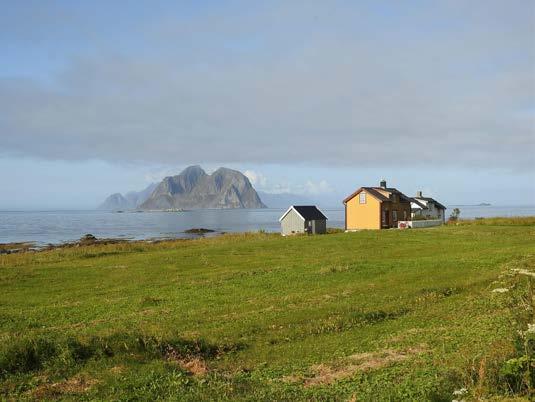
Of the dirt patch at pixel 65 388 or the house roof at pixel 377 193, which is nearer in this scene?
the dirt patch at pixel 65 388

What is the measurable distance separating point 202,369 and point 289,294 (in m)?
10.9

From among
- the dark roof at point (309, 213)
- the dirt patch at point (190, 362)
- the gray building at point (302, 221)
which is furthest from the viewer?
the dark roof at point (309, 213)

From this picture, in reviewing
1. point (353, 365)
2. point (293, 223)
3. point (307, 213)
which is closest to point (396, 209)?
point (307, 213)

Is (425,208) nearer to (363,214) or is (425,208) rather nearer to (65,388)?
(363,214)

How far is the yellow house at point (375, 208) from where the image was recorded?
67.7m

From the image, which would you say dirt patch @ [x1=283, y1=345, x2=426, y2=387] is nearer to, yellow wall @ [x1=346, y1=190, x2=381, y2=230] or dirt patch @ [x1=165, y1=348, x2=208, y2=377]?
dirt patch @ [x1=165, y1=348, x2=208, y2=377]

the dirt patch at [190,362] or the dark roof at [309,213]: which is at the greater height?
the dark roof at [309,213]

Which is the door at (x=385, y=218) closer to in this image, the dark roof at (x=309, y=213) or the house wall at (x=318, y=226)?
the dark roof at (x=309, y=213)

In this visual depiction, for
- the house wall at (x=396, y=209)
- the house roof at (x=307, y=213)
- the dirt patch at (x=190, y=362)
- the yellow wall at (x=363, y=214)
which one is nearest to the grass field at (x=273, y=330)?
the dirt patch at (x=190, y=362)

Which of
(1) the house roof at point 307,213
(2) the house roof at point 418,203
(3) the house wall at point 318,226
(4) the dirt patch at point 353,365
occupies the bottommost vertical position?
(4) the dirt patch at point 353,365

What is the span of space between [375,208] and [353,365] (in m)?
58.4

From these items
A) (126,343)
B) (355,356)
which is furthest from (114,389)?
(355,356)

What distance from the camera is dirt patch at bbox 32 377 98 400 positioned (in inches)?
359

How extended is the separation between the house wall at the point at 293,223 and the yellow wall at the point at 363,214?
30.5 ft
